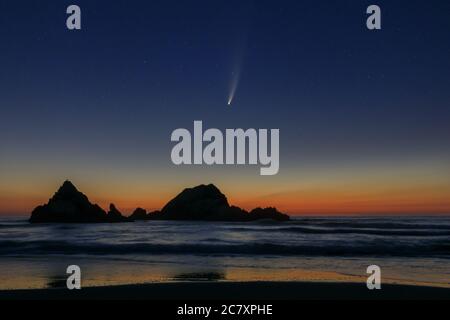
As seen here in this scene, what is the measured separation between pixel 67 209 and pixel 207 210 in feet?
84.7

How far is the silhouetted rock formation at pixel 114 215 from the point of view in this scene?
63491mm

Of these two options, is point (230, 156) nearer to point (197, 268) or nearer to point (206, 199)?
point (197, 268)

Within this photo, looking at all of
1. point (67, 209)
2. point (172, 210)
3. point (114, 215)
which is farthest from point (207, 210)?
point (67, 209)

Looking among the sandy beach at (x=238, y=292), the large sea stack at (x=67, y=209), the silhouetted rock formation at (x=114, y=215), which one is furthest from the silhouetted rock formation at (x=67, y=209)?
the sandy beach at (x=238, y=292)

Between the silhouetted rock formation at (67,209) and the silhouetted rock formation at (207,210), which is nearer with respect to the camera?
the silhouetted rock formation at (67,209)

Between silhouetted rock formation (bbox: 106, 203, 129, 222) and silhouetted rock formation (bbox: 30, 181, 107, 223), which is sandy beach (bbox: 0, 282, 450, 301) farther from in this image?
silhouetted rock formation (bbox: 106, 203, 129, 222)

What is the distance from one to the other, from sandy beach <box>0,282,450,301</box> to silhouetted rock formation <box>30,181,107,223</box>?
50879 mm

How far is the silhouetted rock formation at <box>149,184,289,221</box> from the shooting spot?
74.1 metres

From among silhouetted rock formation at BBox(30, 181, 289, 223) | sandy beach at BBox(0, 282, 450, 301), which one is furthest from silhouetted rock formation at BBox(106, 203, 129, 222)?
sandy beach at BBox(0, 282, 450, 301)

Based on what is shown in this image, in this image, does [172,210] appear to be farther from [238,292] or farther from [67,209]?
[238,292]

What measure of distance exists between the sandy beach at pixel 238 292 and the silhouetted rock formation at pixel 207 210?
208 feet

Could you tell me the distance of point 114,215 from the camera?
64688 mm

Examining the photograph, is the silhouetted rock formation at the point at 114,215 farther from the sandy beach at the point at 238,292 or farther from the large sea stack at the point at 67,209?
the sandy beach at the point at 238,292

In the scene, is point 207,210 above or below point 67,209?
below
